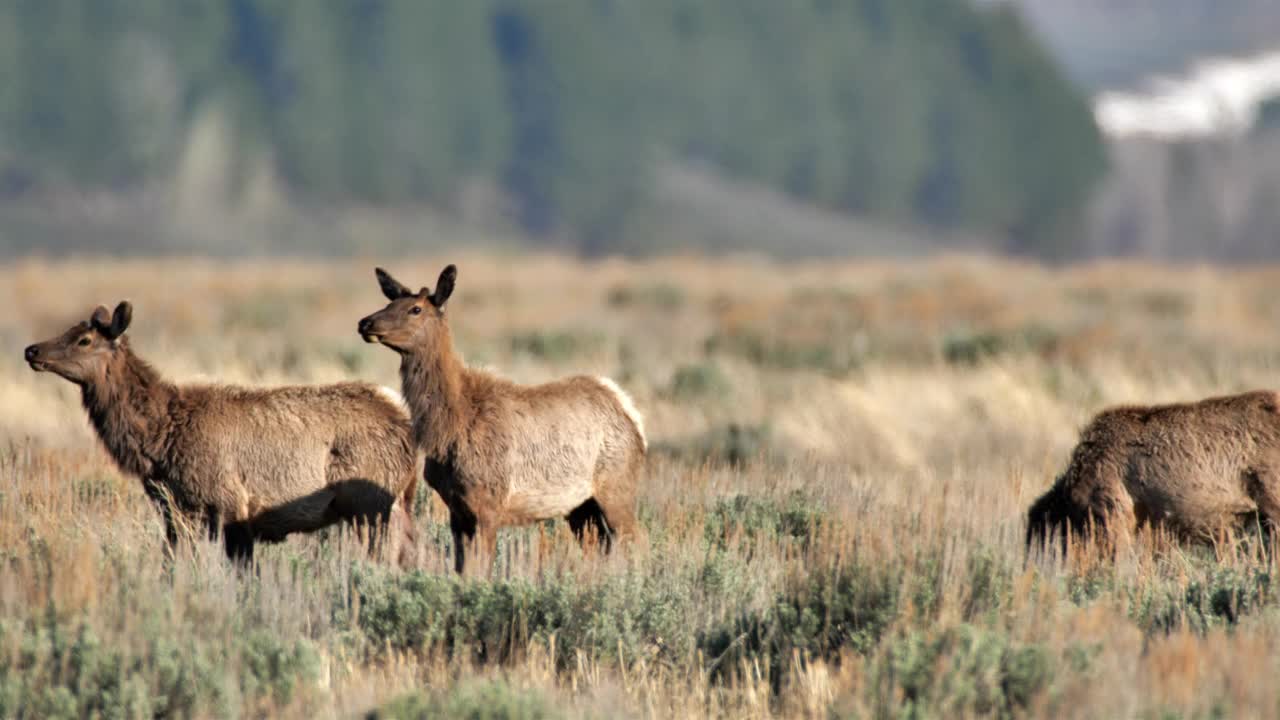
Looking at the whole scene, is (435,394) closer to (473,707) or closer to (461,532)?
(461,532)

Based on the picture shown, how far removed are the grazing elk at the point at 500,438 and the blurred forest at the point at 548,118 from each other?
174ft

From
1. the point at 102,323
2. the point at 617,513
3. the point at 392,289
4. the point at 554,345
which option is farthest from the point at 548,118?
the point at 617,513

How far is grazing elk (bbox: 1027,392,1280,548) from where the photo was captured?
28.5ft

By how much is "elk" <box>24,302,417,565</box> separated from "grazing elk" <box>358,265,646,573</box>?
0.37 m

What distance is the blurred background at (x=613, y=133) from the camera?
6341 cm

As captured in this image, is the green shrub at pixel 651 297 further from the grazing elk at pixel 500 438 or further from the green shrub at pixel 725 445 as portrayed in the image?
the grazing elk at pixel 500 438

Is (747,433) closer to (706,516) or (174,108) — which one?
(706,516)

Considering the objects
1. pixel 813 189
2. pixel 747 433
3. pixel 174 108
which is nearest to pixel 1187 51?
pixel 813 189

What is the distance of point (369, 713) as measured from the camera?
6312mm

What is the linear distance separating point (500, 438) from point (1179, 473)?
3718 mm

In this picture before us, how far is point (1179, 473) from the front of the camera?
8.72m

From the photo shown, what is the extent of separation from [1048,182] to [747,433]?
3187 inches

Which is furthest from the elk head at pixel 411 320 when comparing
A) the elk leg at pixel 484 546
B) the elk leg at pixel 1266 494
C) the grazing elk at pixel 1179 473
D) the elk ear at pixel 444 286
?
the elk leg at pixel 1266 494

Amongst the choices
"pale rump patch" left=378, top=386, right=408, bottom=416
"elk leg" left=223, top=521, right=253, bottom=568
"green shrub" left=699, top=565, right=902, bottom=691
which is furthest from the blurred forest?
"green shrub" left=699, top=565, right=902, bottom=691
